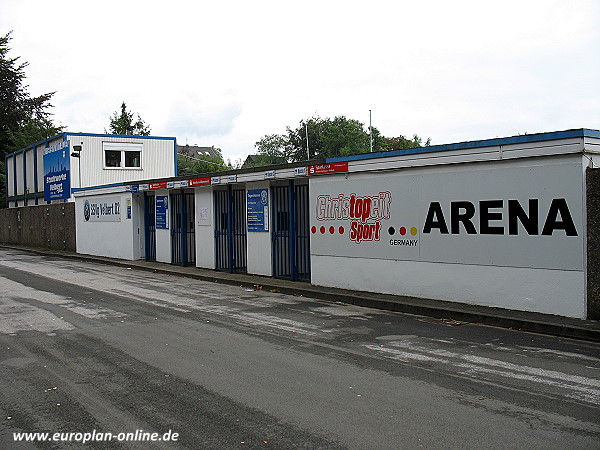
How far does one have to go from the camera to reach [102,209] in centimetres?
2625

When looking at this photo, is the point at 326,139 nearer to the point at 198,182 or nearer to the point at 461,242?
the point at 198,182

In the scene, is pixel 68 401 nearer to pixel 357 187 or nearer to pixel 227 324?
pixel 227 324

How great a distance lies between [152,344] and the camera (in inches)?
343

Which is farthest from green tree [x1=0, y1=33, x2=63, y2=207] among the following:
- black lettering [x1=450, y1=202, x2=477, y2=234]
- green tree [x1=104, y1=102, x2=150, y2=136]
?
black lettering [x1=450, y1=202, x2=477, y2=234]

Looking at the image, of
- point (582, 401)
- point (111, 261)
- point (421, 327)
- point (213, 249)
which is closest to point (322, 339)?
point (421, 327)

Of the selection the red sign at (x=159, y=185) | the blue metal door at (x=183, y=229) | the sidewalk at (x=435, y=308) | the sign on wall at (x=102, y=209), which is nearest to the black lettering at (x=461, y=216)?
the sidewalk at (x=435, y=308)

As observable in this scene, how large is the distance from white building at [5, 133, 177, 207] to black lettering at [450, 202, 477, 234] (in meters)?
24.7

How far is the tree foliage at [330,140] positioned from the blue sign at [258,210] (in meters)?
62.1

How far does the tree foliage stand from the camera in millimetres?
83438

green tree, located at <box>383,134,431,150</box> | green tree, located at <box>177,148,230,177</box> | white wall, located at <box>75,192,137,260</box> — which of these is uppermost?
green tree, located at <box>383,134,431,150</box>

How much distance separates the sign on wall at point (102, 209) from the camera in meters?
24.9

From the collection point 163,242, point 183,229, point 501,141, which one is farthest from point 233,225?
point 501,141

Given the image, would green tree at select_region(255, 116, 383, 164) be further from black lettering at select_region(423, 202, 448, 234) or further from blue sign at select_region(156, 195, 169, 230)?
black lettering at select_region(423, 202, 448, 234)

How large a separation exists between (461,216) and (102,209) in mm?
18728
